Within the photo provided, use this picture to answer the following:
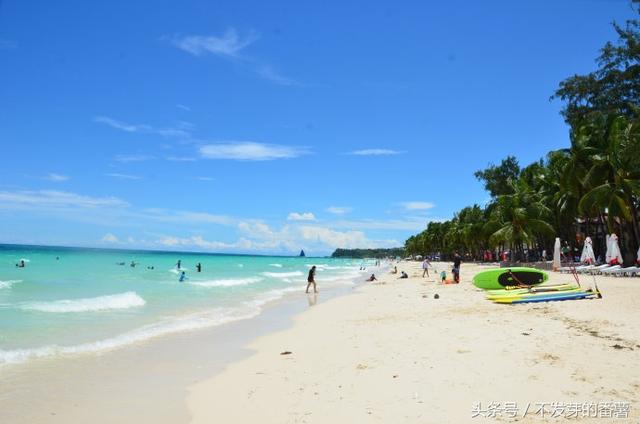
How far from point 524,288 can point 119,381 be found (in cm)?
1371

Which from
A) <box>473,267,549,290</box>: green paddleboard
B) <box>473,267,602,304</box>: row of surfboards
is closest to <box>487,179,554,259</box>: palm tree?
<box>473,267,549,290</box>: green paddleboard

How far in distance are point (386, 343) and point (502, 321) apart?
339 centimetres

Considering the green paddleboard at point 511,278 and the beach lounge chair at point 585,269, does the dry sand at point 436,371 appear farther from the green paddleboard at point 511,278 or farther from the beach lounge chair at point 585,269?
the beach lounge chair at point 585,269

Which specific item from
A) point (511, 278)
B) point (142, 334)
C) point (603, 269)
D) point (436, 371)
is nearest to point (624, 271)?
point (603, 269)

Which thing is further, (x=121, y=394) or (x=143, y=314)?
(x=143, y=314)

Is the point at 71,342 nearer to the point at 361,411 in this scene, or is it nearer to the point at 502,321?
the point at 361,411

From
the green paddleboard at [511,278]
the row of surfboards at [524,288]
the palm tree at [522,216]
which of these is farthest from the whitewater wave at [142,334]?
the palm tree at [522,216]

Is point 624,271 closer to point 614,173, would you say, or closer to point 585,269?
point 585,269

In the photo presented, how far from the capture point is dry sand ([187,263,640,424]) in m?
5.45

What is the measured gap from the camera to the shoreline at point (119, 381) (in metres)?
5.93

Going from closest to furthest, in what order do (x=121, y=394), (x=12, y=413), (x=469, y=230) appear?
(x=12, y=413) → (x=121, y=394) → (x=469, y=230)

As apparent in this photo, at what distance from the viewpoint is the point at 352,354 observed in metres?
8.70

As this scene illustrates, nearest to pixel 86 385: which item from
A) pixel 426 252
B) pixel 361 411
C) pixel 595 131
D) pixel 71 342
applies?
pixel 71 342

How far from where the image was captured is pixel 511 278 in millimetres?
17516
